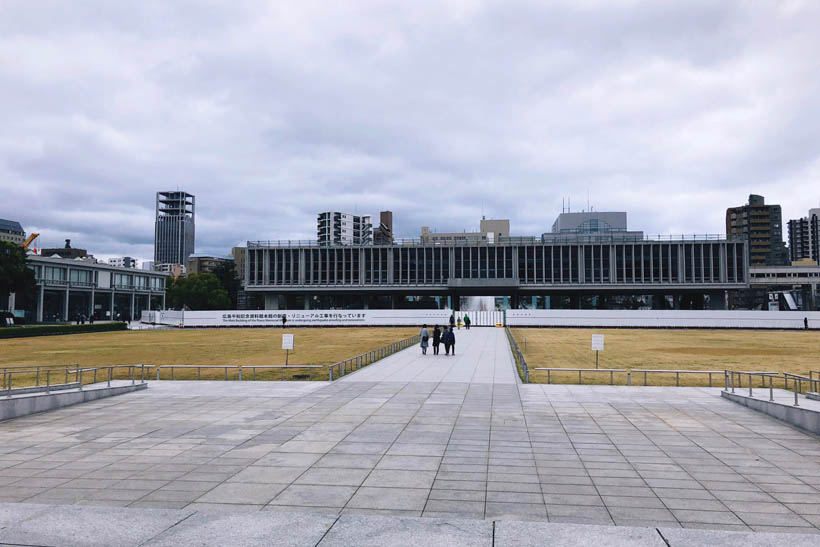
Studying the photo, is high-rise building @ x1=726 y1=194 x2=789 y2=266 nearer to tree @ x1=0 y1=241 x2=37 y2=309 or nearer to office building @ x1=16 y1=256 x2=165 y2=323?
office building @ x1=16 y1=256 x2=165 y2=323

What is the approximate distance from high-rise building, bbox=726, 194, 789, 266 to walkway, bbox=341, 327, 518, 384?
15508cm

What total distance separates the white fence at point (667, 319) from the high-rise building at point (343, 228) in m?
118

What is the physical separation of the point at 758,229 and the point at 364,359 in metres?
167

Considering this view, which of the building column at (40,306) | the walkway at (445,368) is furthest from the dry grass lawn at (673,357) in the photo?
the building column at (40,306)

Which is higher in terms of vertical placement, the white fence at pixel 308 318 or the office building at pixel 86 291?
the office building at pixel 86 291

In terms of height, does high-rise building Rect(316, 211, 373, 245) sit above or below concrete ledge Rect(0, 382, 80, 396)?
above

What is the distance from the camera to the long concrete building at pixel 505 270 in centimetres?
9800

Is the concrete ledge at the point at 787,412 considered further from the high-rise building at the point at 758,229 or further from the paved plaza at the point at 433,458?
the high-rise building at the point at 758,229

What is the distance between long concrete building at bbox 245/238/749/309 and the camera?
98000 mm

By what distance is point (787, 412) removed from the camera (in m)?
14.0

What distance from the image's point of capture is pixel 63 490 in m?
8.74

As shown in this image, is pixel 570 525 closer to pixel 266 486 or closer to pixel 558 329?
pixel 266 486

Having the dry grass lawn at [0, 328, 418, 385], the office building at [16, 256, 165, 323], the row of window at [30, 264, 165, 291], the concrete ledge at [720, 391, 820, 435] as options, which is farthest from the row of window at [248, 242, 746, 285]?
the concrete ledge at [720, 391, 820, 435]

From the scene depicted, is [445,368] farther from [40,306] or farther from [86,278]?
[86,278]
